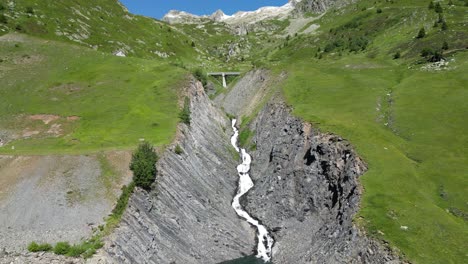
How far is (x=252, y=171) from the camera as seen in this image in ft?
231

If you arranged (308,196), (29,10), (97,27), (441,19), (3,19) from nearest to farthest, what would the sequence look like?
(308,196), (3,19), (441,19), (29,10), (97,27)

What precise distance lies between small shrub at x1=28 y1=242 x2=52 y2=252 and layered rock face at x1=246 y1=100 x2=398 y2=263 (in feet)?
84.8

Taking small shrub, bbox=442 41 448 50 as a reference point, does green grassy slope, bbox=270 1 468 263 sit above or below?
below

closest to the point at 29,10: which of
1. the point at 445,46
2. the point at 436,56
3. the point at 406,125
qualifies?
the point at 436,56

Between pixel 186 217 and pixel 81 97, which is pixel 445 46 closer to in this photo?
pixel 186 217

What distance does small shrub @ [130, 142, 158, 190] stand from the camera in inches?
1905

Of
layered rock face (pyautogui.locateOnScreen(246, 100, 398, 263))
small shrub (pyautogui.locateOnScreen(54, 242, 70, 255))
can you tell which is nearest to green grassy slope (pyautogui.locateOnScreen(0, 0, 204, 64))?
layered rock face (pyautogui.locateOnScreen(246, 100, 398, 263))

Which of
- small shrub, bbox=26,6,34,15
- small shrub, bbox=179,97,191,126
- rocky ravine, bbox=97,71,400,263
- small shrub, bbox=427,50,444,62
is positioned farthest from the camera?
small shrub, bbox=26,6,34,15

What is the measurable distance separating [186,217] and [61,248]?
16.8 meters

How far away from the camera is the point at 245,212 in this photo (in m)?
60.4

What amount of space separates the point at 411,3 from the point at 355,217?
166447mm

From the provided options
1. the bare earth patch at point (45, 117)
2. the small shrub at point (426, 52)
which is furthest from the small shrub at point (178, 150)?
the small shrub at point (426, 52)

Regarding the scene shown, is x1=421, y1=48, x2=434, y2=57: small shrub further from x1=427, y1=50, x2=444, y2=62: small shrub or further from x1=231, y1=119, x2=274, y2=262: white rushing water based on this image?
x1=231, y1=119, x2=274, y2=262: white rushing water

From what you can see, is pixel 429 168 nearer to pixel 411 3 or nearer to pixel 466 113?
pixel 466 113
